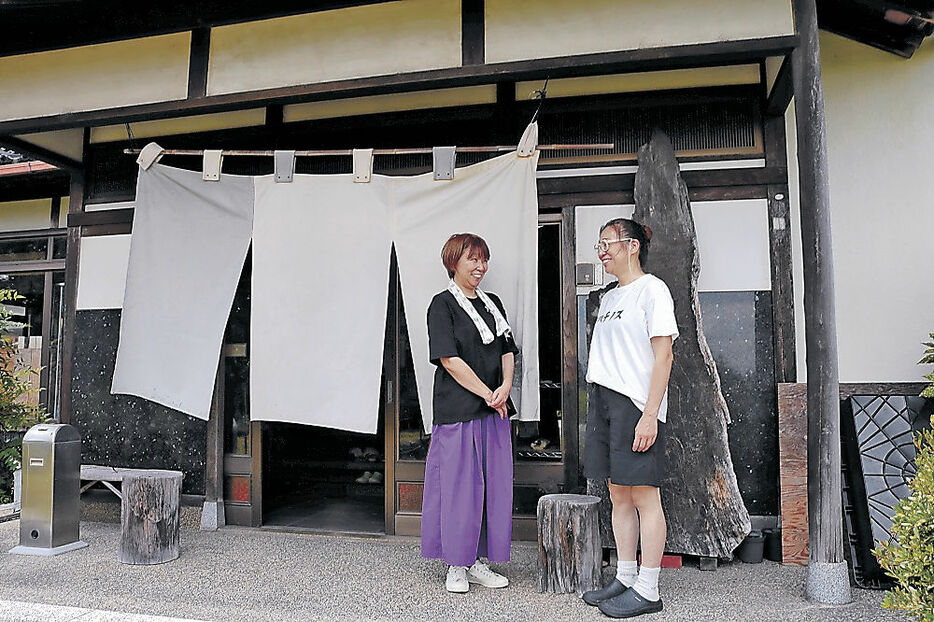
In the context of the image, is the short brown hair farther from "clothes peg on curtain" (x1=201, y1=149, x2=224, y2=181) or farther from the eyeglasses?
"clothes peg on curtain" (x1=201, y1=149, x2=224, y2=181)

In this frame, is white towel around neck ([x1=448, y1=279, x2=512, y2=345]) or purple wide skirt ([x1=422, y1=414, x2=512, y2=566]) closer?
purple wide skirt ([x1=422, y1=414, x2=512, y2=566])

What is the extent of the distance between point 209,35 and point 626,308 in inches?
121

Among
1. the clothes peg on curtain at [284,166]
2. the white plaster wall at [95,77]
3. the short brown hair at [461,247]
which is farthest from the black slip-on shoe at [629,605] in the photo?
the white plaster wall at [95,77]

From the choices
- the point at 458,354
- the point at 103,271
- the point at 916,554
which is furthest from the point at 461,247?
the point at 103,271

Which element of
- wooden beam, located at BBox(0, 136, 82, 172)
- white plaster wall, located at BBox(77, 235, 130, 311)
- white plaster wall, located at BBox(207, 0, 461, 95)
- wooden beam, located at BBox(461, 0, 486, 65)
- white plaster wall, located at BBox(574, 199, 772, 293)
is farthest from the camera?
white plaster wall, located at BBox(77, 235, 130, 311)

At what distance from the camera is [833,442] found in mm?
3211

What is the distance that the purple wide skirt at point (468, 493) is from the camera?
3.39m

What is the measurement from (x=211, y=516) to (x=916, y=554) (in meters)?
4.08

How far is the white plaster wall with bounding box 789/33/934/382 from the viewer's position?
4145 millimetres

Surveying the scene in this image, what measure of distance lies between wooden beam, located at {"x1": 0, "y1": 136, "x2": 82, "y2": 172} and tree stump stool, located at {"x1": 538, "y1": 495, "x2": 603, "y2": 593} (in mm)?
4419

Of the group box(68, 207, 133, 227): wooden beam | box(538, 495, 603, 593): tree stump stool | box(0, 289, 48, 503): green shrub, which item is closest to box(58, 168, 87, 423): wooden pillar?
box(68, 207, 133, 227): wooden beam

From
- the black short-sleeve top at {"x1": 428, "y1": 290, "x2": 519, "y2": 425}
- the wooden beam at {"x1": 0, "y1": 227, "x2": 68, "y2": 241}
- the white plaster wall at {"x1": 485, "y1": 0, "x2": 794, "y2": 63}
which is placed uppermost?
the white plaster wall at {"x1": 485, "y1": 0, "x2": 794, "y2": 63}

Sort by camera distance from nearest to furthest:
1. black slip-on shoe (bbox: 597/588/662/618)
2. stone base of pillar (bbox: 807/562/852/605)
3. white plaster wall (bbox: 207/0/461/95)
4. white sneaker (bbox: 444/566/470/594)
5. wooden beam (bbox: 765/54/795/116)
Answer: black slip-on shoe (bbox: 597/588/662/618) → stone base of pillar (bbox: 807/562/852/605) → white sneaker (bbox: 444/566/470/594) → wooden beam (bbox: 765/54/795/116) → white plaster wall (bbox: 207/0/461/95)

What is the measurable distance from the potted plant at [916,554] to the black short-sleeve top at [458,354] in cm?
182
